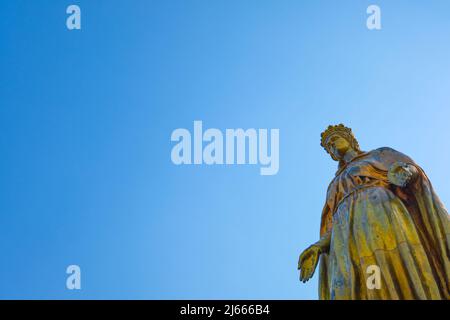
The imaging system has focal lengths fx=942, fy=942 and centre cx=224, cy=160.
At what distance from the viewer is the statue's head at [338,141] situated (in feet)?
70.7

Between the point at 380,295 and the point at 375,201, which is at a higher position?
the point at 375,201

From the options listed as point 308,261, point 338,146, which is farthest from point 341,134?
point 308,261

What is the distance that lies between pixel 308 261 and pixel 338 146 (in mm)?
3145

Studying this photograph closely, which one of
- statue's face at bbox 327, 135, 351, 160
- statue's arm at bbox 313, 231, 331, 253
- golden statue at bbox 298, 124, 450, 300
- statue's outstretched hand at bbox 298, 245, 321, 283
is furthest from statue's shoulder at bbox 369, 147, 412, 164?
statue's outstretched hand at bbox 298, 245, 321, 283

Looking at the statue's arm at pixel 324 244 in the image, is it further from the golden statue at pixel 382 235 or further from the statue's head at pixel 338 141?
the statue's head at pixel 338 141

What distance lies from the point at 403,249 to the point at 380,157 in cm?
307

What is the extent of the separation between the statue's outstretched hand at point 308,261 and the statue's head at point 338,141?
271cm

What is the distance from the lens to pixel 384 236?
1834 cm

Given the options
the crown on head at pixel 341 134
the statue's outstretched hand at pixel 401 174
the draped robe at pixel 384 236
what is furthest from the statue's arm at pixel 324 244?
the crown on head at pixel 341 134

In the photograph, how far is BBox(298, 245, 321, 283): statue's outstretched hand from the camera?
64.5 ft
